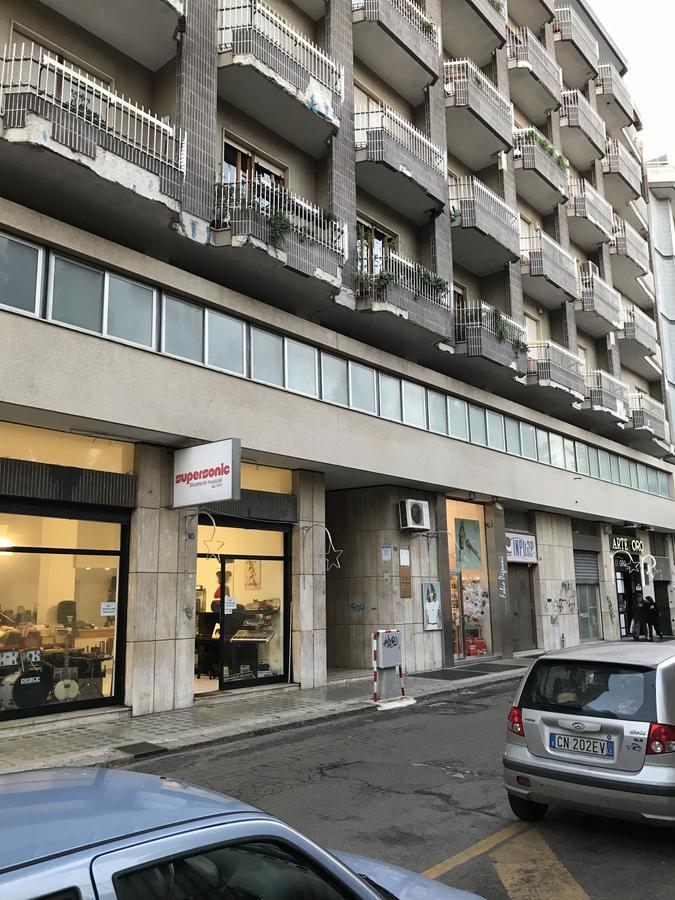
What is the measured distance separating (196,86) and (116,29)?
1.55 metres

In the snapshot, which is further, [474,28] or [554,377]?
[554,377]

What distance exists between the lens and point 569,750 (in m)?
5.62

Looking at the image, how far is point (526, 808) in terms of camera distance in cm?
599

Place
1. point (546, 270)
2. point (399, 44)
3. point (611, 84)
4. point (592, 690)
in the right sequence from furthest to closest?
point (611, 84) → point (546, 270) → point (399, 44) → point (592, 690)

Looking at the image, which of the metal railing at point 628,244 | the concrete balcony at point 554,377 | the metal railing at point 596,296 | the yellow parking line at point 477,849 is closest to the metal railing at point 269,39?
the concrete balcony at point 554,377

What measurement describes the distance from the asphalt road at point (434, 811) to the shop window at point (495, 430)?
36.8ft

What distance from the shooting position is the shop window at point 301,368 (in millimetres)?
14648

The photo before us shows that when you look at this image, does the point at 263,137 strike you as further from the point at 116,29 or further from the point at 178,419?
the point at 178,419

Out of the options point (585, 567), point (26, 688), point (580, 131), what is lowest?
point (26, 688)

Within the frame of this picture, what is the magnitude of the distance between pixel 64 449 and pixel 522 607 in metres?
16.8

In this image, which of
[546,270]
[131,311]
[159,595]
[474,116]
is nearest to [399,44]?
[474,116]

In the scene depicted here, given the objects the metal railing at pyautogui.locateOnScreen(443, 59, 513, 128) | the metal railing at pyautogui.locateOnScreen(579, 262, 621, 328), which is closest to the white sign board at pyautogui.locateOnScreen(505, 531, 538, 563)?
the metal railing at pyautogui.locateOnScreen(579, 262, 621, 328)

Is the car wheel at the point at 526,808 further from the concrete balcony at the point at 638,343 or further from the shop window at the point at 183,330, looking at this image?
the concrete balcony at the point at 638,343

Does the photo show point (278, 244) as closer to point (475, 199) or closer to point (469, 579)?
point (475, 199)
